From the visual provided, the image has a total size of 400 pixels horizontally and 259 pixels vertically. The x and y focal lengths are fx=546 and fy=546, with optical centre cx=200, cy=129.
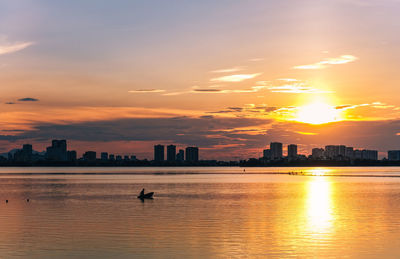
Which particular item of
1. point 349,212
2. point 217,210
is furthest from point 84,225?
point 349,212

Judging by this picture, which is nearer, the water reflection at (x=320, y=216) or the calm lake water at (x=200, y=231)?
the calm lake water at (x=200, y=231)

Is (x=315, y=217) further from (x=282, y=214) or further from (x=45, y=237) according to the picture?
(x=45, y=237)

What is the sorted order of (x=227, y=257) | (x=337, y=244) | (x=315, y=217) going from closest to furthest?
(x=227, y=257) → (x=337, y=244) → (x=315, y=217)

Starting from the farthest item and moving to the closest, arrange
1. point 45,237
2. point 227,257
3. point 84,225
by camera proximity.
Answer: point 84,225, point 45,237, point 227,257

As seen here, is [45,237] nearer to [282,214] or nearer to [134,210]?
[134,210]

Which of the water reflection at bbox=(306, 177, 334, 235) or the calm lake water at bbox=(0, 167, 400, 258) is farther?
the water reflection at bbox=(306, 177, 334, 235)

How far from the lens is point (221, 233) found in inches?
1734

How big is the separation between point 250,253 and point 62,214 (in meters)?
30.9

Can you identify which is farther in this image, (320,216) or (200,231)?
(320,216)

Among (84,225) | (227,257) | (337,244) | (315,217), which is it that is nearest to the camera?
(227,257)

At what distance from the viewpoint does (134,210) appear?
64.4 metres

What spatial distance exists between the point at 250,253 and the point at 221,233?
9135 mm

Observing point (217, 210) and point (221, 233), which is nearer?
point (221, 233)

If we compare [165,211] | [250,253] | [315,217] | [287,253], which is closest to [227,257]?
[250,253]
